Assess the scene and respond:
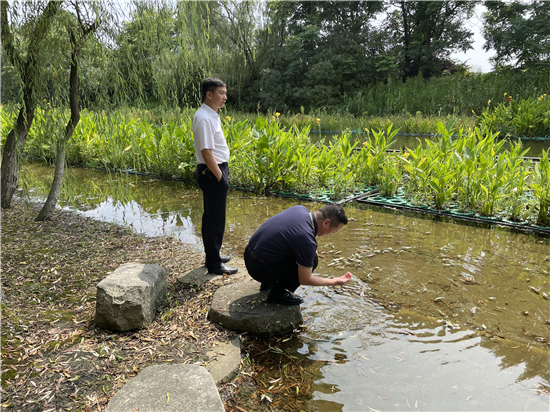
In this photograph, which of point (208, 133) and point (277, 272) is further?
point (208, 133)

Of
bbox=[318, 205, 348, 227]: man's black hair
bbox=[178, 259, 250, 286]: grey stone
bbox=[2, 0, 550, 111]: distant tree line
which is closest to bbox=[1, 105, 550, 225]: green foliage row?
bbox=[178, 259, 250, 286]: grey stone

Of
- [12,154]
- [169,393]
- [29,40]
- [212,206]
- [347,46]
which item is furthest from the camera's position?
[347,46]

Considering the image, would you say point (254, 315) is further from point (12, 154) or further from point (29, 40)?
point (12, 154)

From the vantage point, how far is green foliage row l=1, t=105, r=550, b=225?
16.0ft

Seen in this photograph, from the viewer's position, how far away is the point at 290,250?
267 centimetres

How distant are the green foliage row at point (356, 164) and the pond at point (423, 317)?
1.90 feet

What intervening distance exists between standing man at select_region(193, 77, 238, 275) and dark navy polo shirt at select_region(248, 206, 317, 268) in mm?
664

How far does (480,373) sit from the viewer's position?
90.4 inches

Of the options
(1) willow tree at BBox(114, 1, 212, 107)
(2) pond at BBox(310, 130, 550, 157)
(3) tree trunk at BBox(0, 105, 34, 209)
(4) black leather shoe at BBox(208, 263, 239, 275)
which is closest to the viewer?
(4) black leather shoe at BBox(208, 263, 239, 275)

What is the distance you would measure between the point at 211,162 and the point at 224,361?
1553 millimetres

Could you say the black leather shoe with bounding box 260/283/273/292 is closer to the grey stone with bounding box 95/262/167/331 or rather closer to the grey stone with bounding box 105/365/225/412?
the grey stone with bounding box 95/262/167/331

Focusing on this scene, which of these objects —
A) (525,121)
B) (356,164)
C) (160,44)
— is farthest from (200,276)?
(525,121)

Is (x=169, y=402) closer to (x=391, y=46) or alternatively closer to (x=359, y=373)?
(x=359, y=373)

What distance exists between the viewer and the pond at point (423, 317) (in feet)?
7.14
